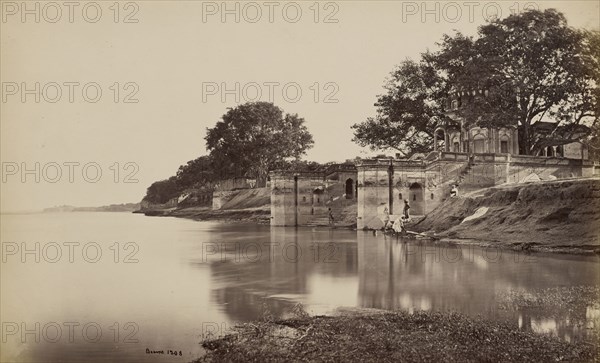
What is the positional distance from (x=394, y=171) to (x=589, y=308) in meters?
26.6

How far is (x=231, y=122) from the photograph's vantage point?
200ft

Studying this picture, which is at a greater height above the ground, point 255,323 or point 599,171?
point 599,171

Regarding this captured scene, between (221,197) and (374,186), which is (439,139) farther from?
(221,197)

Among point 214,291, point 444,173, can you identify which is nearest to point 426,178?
point 444,173

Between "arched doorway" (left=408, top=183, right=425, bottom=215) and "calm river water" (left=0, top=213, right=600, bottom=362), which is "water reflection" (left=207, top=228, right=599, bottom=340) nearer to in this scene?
"calm river water" (left=0, top=213, right=600, bottom=362)

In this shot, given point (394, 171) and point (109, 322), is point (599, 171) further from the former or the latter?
point (109, 322)

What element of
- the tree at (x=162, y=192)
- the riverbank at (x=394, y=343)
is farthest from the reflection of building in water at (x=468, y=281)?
the tree at (x=162, y=192)

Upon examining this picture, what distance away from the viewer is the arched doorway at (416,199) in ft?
128

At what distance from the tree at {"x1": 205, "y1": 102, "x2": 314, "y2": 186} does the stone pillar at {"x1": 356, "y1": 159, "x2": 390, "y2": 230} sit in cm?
2218

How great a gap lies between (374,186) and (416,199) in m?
2.89

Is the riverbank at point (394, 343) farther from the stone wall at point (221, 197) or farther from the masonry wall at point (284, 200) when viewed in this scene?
the stone wall at point (221, 197)

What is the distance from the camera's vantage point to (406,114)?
5012 cm

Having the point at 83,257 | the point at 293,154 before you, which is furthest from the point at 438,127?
the point at 83,257

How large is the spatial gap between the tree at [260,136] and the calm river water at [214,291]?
3476 cm
